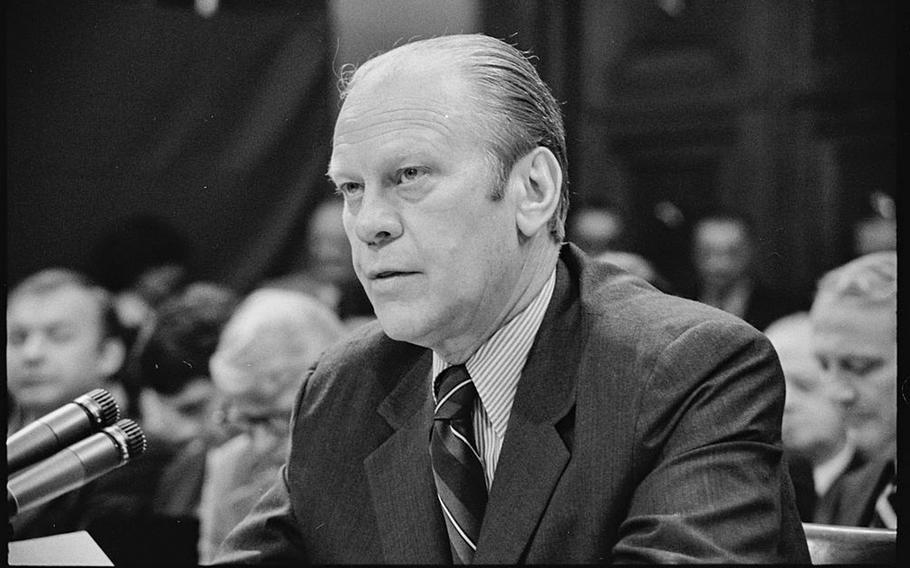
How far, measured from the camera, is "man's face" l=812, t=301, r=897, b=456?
2.19 meters

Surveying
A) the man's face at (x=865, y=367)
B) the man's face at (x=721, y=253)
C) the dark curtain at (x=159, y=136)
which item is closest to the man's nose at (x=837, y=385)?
the man's face at (x=865, y=367)

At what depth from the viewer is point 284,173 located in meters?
2.14

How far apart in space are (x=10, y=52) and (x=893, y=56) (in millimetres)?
1765

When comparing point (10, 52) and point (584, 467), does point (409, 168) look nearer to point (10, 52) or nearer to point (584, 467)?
point (584, 467)

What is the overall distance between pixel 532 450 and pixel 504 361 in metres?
0.16

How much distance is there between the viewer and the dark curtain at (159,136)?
2.10m

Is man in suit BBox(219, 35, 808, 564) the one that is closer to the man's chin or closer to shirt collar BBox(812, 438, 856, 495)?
the man's chin

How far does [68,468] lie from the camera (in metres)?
1.20

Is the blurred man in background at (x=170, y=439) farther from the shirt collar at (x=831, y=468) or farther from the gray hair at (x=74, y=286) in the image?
the shirt collar at (x=831, y=468)

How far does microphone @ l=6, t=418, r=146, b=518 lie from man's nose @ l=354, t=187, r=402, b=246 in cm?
37

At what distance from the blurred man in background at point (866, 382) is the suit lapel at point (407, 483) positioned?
1.09 meters

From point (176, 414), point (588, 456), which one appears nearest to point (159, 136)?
point (176, 414)

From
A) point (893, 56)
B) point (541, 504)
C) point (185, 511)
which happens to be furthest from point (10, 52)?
point (893, 56)

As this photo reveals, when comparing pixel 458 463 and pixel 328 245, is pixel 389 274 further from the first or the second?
pixel 328 245
